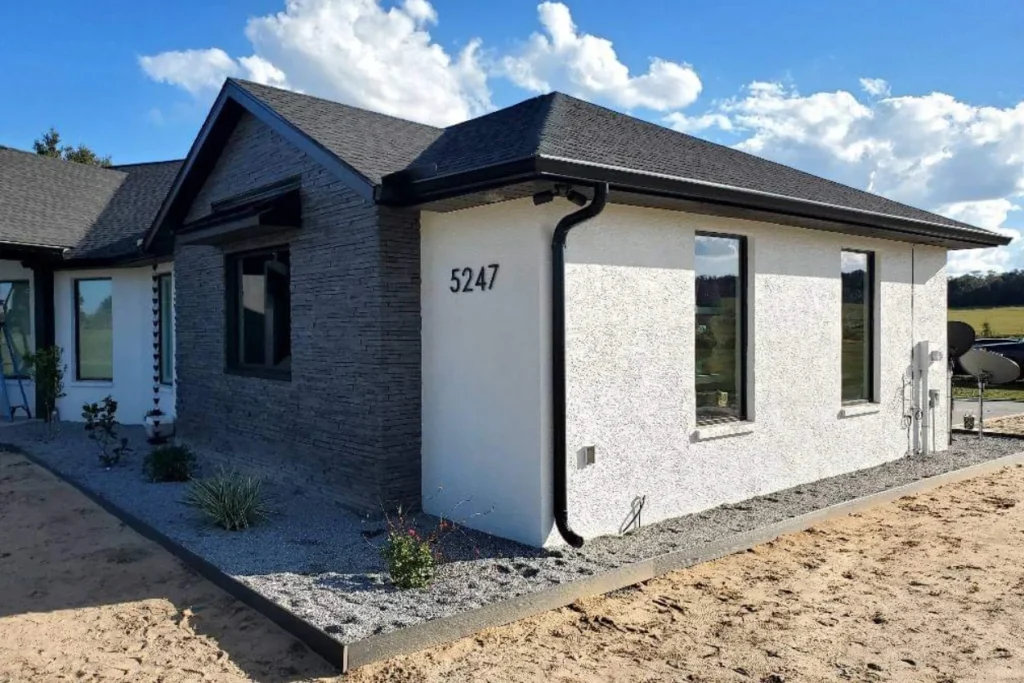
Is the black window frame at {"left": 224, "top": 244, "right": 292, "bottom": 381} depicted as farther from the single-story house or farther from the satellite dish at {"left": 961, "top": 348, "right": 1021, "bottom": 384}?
the satellite dish at {"left": 961, "top": 348, "right": 1021, "bottom": 384}

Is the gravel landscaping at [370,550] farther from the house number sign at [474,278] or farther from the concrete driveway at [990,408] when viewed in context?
the concrete driveway at [990,408]

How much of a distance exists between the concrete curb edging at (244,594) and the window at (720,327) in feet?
14.7

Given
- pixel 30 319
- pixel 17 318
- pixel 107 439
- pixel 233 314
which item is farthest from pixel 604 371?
pixel 17 318

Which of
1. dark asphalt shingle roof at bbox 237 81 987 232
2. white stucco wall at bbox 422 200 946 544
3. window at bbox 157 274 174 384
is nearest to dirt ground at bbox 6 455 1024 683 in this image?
white stucco wall at bbox 422 200 946 544

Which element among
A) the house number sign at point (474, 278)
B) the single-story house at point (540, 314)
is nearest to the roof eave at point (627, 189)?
the single-story house at point (540, 314)

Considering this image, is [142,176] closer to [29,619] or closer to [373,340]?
[373,340]

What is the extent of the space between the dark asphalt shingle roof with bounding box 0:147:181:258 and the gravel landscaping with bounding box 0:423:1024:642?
606 cm

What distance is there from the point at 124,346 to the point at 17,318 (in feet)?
9.55

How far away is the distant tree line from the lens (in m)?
45.4

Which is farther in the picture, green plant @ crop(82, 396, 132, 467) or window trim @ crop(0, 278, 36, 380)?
window trim @ crop(0, 278, 36, 380)

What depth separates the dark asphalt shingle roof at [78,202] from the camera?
13.6m

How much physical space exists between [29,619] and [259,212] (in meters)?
4.37

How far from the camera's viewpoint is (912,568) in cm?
617

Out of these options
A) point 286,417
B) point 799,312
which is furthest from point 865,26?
point 286,417
